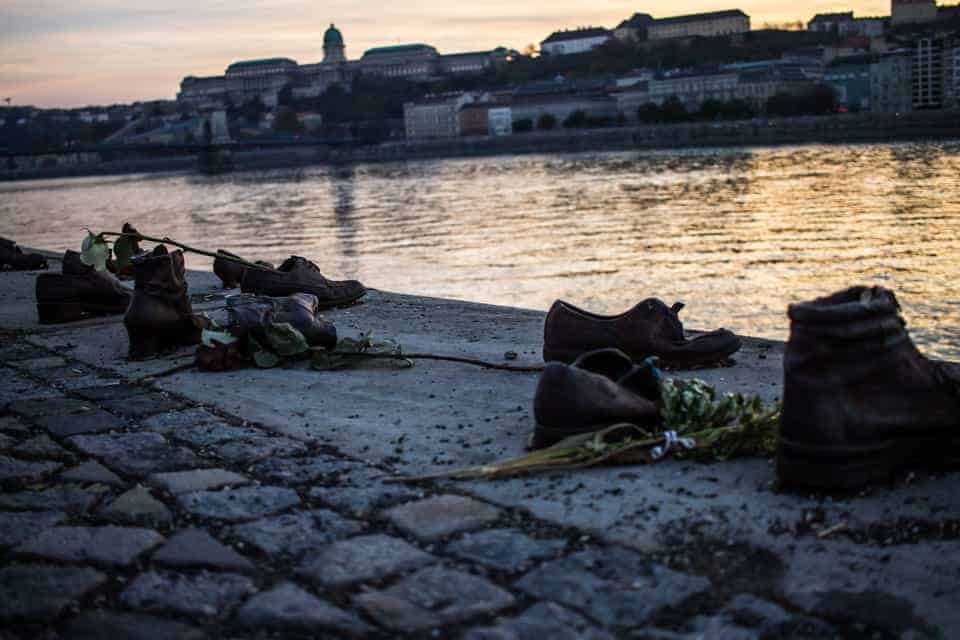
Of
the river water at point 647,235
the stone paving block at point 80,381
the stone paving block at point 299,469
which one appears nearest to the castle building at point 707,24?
the river water at point 647,235

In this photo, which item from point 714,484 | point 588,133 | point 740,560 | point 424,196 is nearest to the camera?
point 740,560

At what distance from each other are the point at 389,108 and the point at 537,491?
113486 millimetres

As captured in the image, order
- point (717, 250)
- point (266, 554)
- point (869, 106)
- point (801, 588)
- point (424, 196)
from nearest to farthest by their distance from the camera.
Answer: point (801, 588), point (266, 554), point (717, 250), point (424, 196), point (869, 106)

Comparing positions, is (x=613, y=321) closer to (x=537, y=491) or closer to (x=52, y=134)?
(x=537, y=491)

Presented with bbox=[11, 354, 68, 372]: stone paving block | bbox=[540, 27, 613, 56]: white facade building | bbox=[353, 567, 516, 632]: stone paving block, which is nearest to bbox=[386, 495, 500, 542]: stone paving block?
bbox=[353, 567, 516, 632]: stone paving block

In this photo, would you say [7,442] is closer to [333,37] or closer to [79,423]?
[79,423]

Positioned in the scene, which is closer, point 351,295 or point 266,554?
point 266,554

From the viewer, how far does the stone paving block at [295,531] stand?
2.18 m

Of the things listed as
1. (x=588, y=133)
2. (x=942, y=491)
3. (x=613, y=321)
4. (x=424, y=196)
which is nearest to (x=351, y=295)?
(x=613, y=321)

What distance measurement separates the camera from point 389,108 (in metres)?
114

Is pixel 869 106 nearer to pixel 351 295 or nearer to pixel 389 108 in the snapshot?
pixel 389 108

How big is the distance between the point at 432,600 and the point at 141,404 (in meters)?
1.84

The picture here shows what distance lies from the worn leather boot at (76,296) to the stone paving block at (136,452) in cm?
271

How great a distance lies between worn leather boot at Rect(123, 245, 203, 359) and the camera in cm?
435
